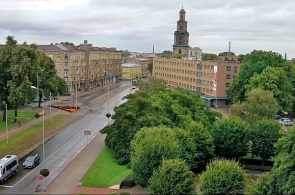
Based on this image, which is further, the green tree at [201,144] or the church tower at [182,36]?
the church tower at [182,36]

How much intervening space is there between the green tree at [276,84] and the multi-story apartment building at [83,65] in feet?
143

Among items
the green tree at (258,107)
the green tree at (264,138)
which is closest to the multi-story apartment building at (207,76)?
the green tree at (258,107)

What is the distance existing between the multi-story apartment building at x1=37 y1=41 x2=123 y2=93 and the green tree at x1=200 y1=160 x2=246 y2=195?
233ft

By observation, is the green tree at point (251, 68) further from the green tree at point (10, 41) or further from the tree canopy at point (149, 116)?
the green tree at point (10, 41)

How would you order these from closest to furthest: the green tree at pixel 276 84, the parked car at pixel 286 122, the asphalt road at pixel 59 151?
the asphalt road at pixel 59 151, the parked car at pixel 286 122, the green tree at pixel 276 84

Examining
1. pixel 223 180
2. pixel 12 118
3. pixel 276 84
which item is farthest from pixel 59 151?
pixel 276 84

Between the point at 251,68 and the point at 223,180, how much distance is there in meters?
54.7

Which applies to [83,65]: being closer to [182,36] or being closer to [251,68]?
[182,36]

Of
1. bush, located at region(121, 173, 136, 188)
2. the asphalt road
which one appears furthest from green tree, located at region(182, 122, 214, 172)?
the asphalt road

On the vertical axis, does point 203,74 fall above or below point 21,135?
above

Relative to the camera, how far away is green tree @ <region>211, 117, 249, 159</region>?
4697 centimetres

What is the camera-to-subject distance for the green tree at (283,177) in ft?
98.3

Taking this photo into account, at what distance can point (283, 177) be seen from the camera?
3070 centimetres

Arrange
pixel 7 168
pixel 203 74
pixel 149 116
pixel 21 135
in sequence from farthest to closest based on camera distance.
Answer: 1. pixel 203 74
2. pixel 21 135
3. pixel 149 116
4. pixel 7 168
